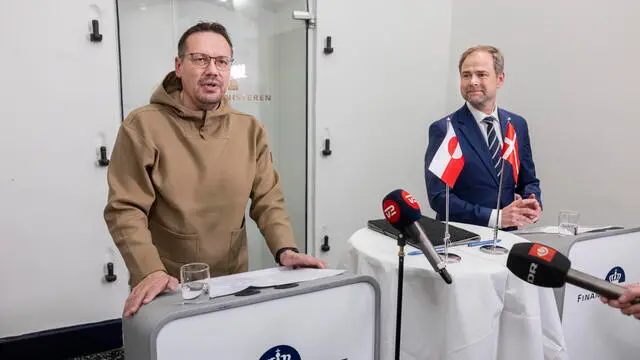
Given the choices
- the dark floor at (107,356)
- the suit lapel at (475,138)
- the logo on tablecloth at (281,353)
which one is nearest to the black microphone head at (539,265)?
the logo on tablecloth at (281,353)

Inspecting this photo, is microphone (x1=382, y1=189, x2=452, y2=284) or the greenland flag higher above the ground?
the greenland flag

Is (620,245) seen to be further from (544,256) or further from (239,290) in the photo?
(239,290)

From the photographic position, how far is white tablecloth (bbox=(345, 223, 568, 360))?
1.49 metres

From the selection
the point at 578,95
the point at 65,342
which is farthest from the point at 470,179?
the point at 65,342

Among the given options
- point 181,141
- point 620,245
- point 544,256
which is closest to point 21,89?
point 181,141

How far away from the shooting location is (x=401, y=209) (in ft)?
3.98

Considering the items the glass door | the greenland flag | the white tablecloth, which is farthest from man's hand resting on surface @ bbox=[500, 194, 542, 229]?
the glass door

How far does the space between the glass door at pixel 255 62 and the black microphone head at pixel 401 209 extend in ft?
6.38

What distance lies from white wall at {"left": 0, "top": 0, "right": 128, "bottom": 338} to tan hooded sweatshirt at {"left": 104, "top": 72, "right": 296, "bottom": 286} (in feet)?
Answer: 3.48

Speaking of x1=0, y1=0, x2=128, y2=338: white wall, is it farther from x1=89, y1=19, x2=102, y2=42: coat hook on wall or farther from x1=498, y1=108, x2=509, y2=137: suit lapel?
x1=498, y1=108, x2=509, y2=137: suit lapel

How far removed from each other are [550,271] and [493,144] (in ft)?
4.40

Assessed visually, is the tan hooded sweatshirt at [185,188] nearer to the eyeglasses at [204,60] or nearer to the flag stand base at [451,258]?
the eyeglasses at [204,60]

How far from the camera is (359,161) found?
3250 mm

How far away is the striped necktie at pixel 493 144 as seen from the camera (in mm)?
2191
